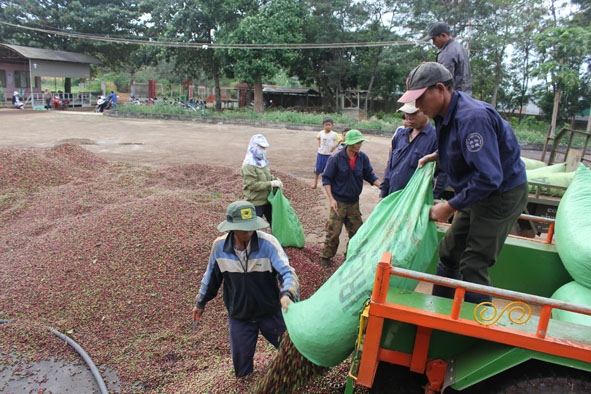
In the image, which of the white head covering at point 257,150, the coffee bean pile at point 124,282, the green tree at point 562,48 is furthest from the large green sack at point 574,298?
the green tree at point 562,48

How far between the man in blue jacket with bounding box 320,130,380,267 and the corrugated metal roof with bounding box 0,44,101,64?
2634 cm

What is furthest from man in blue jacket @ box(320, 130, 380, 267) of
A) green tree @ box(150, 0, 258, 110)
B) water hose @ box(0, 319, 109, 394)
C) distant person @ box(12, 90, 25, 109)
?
distant person @ box(12, 90, 25, 109)

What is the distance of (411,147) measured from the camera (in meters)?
3.89

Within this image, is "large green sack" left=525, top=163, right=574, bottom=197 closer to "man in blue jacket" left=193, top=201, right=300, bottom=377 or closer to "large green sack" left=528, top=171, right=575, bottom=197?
"large green sack" left=528, top=171, right=575, bottom=197

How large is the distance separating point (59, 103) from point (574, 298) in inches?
1202

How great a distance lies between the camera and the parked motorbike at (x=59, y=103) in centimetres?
2762

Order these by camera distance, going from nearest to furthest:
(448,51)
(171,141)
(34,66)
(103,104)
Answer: (448,51)
(171,141)
(34,66)
(103,104)

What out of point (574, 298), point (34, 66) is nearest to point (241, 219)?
point (574, 298)

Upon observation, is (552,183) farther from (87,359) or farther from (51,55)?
(51,55)

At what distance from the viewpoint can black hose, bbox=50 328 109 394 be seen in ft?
10.5

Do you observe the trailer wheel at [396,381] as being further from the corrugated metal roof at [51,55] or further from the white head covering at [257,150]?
the corrugated metal roof at [51,55]

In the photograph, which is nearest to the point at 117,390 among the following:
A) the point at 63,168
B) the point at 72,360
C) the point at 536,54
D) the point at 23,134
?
the point at 72,360

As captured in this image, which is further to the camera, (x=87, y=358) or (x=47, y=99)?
(x=47, y=99)

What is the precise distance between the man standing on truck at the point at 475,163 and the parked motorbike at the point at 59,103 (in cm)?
2998
